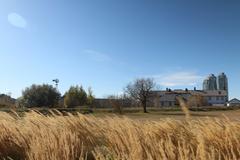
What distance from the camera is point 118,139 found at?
4262mm

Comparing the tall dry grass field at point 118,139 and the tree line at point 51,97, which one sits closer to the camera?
the tall dry grass field at point 118,139

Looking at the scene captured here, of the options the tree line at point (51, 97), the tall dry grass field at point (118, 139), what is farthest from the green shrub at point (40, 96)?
the tall dry grass field at point (118, 139)

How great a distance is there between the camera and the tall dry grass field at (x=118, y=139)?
344 centimetres

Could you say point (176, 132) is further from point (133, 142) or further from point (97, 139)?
point (97, 139)

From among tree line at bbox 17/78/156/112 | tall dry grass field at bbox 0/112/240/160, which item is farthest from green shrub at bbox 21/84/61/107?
tall dry grass field at bbox 0/112/240/160

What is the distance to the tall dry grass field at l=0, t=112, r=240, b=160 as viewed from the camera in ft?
11.3

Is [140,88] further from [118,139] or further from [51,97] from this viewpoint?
[118,139]

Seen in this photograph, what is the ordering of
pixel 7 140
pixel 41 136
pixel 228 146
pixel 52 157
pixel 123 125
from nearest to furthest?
pixel 228 146
pixel 52 157
pixel 123 125
pixel 41 136
pixel 7 140

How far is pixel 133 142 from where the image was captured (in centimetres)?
373

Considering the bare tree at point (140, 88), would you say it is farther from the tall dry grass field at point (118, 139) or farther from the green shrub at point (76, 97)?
the tall dry grass field at point (118, 139)

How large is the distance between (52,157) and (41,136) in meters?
1.13

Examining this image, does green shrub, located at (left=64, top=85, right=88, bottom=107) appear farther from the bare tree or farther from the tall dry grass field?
the tall dry grass field

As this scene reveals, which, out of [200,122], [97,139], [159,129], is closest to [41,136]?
[97,139]

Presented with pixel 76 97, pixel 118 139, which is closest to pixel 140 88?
pixel 76 97
